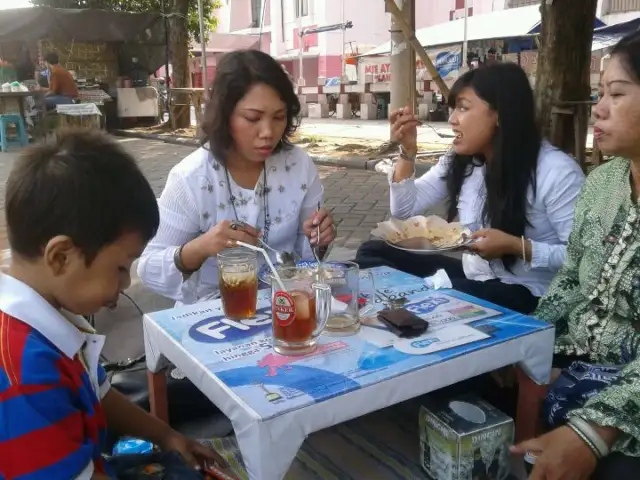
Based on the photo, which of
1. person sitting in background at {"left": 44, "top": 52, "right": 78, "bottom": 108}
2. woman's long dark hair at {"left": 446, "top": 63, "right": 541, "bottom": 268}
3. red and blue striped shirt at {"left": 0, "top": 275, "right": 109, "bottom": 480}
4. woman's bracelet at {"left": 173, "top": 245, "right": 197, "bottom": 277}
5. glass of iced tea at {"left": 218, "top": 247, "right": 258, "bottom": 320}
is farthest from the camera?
person sitting in background at {"left": 44, "top": 52, "right": 78, "bottom": 108}

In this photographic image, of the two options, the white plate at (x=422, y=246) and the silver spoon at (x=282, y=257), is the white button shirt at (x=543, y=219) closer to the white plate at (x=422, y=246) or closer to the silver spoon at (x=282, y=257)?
the white plate at (x=422, y=246)

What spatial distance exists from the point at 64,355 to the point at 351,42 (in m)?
24.5

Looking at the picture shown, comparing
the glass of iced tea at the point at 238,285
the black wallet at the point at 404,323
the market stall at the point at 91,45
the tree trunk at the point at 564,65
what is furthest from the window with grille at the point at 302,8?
the black wallet at the point at 404,323

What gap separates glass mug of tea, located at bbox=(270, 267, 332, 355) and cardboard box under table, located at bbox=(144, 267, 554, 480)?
0.03 meters

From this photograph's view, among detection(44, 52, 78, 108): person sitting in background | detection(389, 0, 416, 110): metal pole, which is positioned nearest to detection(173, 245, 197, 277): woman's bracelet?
detection(389, 0, 416, 110): metal pole

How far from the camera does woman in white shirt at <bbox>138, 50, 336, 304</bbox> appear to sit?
2.27 meters

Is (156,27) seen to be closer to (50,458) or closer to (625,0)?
(625,0)

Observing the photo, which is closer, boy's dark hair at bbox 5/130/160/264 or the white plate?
boy's dark hair at bbox 5/130/160/264

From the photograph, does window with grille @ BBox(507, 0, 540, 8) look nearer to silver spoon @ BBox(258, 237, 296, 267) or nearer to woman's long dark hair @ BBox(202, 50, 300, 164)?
woman's long dark hair @ BBox(202, 50, 300, 164)

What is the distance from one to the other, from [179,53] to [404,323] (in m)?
13.2

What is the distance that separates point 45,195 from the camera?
1137 mm

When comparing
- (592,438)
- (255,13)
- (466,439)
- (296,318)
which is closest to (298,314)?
(296,318)

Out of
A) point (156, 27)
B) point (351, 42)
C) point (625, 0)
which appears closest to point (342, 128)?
point (156, 27)

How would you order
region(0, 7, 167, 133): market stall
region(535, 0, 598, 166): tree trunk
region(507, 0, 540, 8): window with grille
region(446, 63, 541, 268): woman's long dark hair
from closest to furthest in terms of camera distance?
region(446, 63, 541, 268): woman's long dark hair
region(535, 0, 598, 166): tree trunk
region(0, 7, 167, 133): market stall
region(507, 0, 540, 8): window with grille
